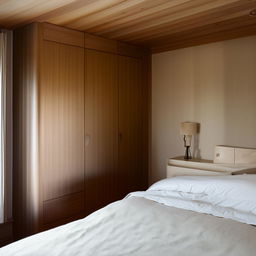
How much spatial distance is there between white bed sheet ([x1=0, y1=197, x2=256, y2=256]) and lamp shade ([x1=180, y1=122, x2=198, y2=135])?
5.01 ft

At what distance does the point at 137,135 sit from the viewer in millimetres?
3920

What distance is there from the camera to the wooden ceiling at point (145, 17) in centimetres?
238

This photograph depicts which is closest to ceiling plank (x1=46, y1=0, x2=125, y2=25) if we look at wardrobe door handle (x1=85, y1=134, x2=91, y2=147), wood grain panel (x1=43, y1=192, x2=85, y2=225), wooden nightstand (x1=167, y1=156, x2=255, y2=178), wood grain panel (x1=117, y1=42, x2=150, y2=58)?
wood grain panel (x1=117, y1=42, x2=150, y2=58)

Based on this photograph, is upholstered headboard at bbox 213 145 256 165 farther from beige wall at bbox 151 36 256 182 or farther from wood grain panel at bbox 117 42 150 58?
wood grain panel at bbox 117 42 150 58

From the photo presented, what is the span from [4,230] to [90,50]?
216 centimetres

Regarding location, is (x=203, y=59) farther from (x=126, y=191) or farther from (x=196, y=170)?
(x=126, y=191)

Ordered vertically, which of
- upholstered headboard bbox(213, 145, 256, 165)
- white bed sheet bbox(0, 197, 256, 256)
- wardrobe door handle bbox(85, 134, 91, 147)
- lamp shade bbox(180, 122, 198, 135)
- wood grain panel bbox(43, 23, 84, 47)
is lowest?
white bed sheet bbox(0, 197, 256, 256)

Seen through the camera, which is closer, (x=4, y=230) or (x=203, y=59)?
(x=4, y=230)

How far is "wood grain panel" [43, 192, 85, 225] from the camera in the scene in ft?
9.70

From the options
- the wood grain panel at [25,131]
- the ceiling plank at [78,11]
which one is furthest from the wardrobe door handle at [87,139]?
the ceiling plank at [78,11]

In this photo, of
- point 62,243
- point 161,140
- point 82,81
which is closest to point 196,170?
point 161,140

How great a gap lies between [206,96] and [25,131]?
2096 millimetres

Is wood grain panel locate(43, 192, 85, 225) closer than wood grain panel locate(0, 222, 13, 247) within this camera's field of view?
Yes

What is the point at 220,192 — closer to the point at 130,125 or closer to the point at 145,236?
the point at 145,236
